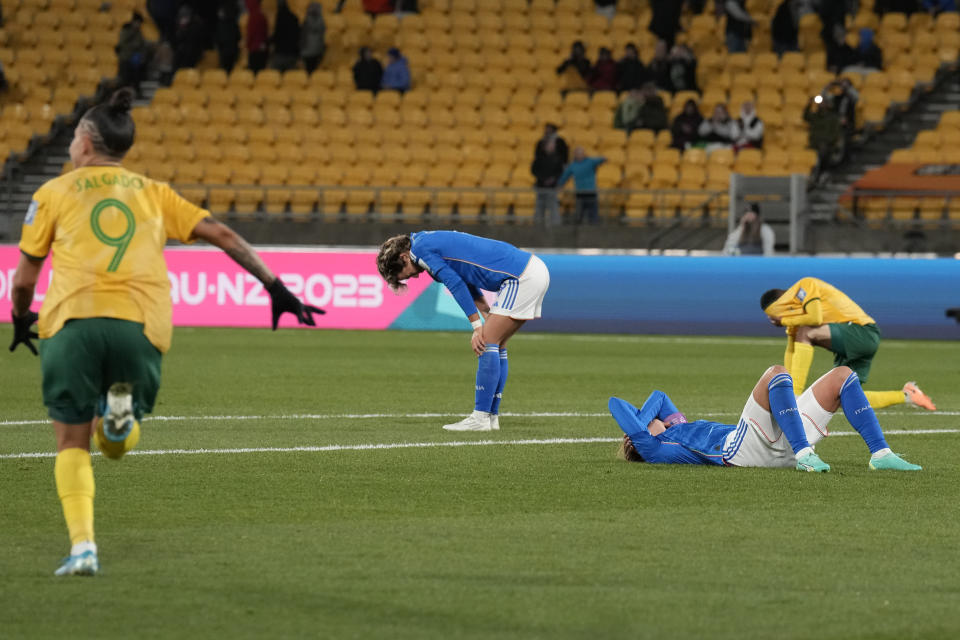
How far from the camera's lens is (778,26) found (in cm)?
2975

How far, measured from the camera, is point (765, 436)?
9.53 m

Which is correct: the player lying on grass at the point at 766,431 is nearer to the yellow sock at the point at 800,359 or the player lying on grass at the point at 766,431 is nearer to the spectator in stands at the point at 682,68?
the yellow sock at the point at 800,359

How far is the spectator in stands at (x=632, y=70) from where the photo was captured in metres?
28.8

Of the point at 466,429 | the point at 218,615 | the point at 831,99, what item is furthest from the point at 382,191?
the point at 218,615

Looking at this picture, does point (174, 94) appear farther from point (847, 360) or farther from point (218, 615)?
point (218, 615)

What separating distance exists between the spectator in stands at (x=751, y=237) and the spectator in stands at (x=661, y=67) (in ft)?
19.3

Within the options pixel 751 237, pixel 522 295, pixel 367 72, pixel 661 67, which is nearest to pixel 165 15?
pixel 367 72

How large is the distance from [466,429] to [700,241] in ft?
47.8

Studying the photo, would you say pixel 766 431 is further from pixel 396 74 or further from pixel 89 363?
pixel 396 74

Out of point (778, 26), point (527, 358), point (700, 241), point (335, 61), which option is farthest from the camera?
point (335, 61)

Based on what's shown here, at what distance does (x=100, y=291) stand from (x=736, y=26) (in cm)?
2502

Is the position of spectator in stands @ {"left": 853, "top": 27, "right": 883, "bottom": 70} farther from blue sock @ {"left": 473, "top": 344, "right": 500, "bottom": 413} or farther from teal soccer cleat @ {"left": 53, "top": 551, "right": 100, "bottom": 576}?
teal soccer cleat @ {"left": 53, "top": 551, "right": 100, "bottom": 576}

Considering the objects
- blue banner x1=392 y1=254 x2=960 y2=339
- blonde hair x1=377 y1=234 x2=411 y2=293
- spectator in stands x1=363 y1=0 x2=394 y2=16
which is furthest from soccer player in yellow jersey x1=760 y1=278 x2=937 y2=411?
spectator in stands x1=363 y1=0 x2=394 y2=16

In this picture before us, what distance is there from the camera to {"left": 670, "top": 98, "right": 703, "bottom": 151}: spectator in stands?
27.8 meters
